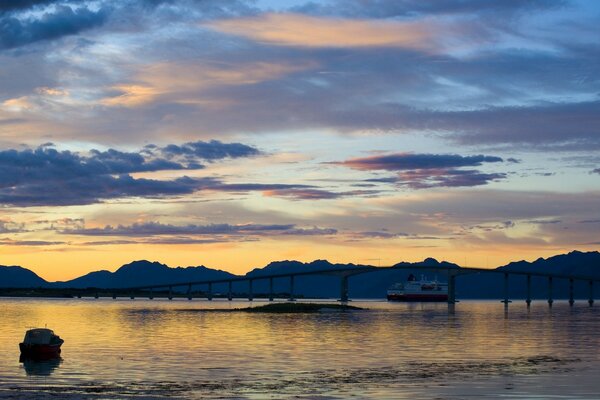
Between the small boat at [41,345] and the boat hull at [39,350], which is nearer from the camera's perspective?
the boat hull at [39,350]

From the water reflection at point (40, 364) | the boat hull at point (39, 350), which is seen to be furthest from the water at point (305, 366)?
the boat hull at point (39, 350)

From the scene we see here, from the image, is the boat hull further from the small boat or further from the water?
the water

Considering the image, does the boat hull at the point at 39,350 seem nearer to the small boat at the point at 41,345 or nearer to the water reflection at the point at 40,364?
the small boat at the point at 41,345

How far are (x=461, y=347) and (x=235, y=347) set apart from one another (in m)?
18.9

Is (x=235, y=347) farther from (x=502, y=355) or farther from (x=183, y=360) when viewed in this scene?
(x=502, y=355)

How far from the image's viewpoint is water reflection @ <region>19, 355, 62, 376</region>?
192 ft

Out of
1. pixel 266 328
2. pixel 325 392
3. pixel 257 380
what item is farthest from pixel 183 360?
pixel 266 328

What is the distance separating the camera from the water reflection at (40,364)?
5842cm

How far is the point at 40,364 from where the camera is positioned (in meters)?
63.6

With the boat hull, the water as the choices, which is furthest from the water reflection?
the boat hull

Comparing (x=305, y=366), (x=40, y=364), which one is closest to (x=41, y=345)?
(x=40, y=364)

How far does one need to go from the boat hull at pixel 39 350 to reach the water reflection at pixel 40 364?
281 millimetres

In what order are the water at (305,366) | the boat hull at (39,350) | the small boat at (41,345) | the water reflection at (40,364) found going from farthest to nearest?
the small boat at (41,345) → the boat hull at (39,350) → the water reflection at (40,364) → the water at (305,366)

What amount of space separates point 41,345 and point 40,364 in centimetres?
429
